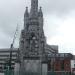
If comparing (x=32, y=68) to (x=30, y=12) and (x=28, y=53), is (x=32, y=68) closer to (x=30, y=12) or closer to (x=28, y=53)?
(x=28, y=53)

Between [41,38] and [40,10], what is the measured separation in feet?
62.0

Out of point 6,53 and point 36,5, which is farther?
point 6,53

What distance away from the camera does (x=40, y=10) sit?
143 m

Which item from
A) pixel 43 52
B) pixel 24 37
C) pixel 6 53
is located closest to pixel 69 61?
pixel 43 52

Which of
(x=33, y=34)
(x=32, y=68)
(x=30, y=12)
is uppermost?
(x=30, y=12)

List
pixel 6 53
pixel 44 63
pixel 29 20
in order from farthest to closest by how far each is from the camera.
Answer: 1. pixel 6 53
2. pixel 29 20
3. pixel 44 63

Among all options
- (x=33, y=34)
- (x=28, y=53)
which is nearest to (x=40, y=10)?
(x=33, y=34)

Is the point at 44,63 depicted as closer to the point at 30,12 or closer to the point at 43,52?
the point at 43,52

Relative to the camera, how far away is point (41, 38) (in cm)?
13150

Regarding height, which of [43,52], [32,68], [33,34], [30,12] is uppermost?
[30,12]

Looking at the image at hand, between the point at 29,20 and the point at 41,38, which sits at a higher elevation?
the point at 29,20

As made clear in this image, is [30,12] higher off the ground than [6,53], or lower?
higher

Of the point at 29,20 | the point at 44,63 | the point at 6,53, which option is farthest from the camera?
the point at 6,53

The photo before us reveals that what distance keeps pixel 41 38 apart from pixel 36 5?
1865 cm
